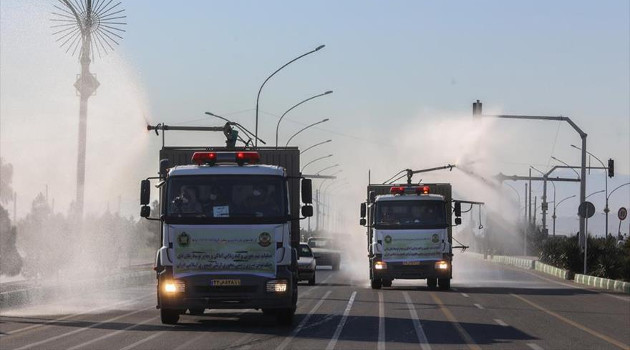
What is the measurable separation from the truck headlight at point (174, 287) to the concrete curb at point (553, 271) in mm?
34321

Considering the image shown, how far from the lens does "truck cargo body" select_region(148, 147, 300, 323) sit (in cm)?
2152

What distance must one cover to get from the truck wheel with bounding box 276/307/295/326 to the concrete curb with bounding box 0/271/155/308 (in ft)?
27.4

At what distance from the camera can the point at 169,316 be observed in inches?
885

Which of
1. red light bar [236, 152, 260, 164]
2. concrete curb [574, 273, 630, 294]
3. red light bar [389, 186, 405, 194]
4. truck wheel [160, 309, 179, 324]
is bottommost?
truck wheel [160, 309, 179, 324]

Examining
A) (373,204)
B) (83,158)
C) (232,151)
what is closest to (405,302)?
(373,204)

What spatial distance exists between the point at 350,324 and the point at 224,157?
3.67m

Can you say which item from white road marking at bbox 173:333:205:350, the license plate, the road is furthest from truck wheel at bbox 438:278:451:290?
white road marking at bbox 173:333:205:350

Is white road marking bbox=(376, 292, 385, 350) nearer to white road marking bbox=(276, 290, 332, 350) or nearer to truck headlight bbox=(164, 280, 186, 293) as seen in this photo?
white road marking bbox=(276, 290, 332, 350)

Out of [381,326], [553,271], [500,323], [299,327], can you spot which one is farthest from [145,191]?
[553,271]

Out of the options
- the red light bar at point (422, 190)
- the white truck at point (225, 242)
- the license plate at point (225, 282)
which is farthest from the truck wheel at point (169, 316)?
the red light bar at point (422, 190)

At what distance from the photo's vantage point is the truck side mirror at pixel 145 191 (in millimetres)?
21508

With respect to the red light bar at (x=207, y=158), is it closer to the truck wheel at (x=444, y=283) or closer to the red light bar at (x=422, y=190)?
the red light bar at (x=422, y=190)

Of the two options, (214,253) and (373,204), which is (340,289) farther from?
(214,253)

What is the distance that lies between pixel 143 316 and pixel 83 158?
64.4 feet
